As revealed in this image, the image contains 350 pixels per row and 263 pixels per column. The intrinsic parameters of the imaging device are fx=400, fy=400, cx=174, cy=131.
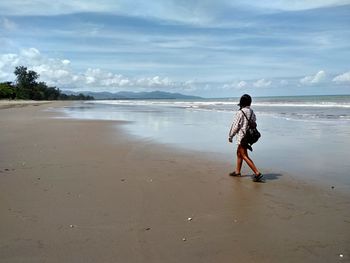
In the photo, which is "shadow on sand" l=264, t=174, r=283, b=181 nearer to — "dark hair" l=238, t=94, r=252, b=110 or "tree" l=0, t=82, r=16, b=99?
"dark hair" l=238, t=94, r=252, b=110

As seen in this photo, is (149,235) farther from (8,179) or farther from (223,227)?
(8,179)

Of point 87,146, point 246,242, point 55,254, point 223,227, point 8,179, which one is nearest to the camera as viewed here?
point 55,254

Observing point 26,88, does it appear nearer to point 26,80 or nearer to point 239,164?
point 26,80

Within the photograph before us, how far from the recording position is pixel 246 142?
26.6 feet

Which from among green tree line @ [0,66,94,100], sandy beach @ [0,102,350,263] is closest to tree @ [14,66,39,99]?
green tree line @ [0,66,94,100]

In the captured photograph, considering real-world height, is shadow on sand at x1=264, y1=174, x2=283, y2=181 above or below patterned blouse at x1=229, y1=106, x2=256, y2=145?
below

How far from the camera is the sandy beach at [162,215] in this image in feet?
13.9

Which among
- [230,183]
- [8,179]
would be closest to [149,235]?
[230,183]

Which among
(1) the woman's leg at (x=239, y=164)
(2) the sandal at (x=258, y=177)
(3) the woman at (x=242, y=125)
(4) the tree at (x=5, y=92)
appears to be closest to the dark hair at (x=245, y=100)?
(3) the woman at (x=242, y=125)

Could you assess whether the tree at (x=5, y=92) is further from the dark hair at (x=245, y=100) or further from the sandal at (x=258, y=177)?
the sandal at (x=258, y=177)

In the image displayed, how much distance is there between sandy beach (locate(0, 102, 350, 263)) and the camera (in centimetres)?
425

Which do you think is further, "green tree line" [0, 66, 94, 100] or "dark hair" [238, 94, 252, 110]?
"green tree line" [0, 66, 94, 100]

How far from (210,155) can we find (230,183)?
10.7ft

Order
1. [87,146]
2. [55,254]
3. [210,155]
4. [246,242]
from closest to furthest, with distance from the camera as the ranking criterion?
1. [55,254]
2. [246,242]
3. [210,155]
4. [87,146]
